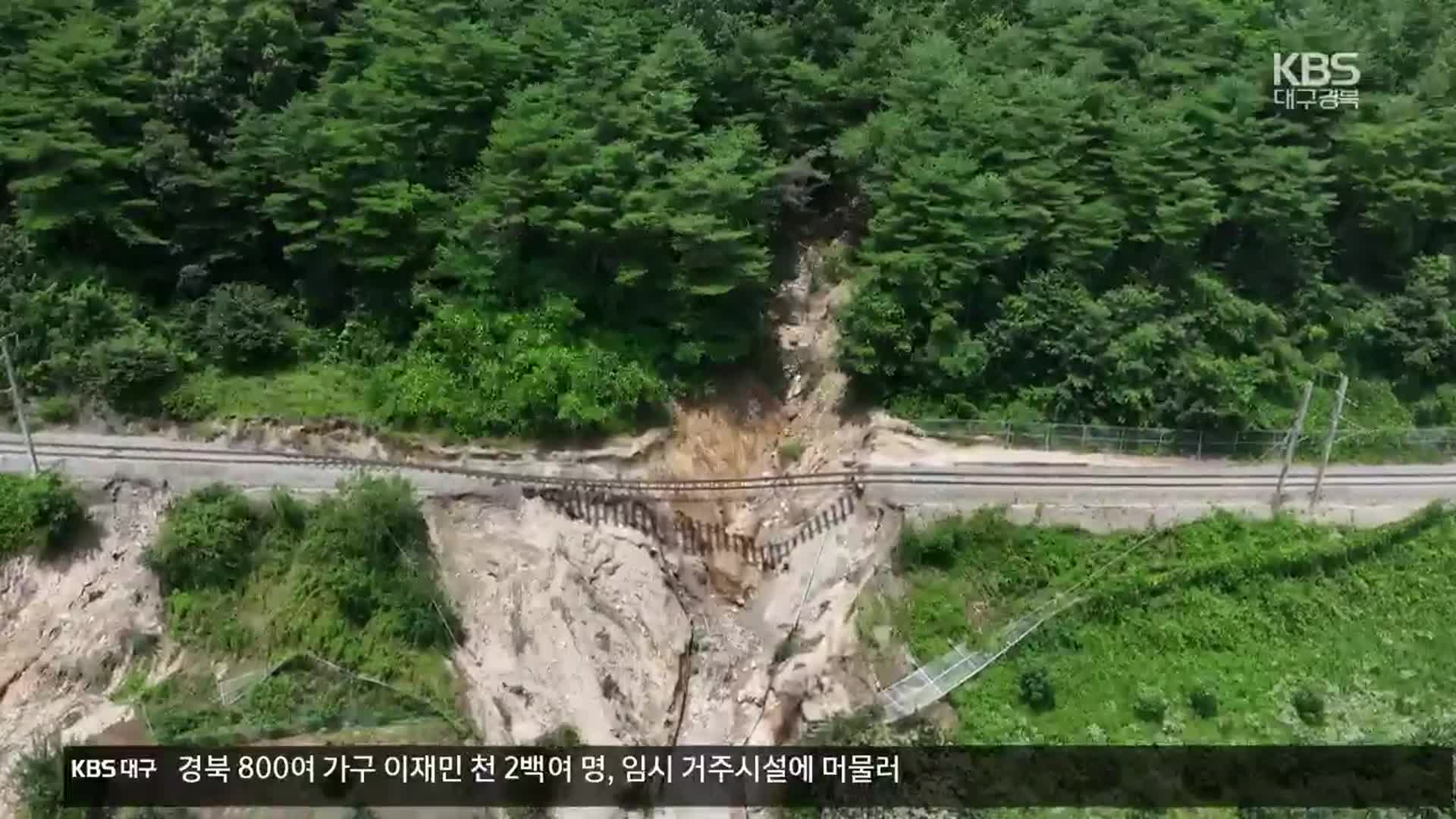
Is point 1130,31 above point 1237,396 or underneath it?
above

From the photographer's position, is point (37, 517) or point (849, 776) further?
point (37, 517)

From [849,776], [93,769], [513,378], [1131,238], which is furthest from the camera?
[1131,238]

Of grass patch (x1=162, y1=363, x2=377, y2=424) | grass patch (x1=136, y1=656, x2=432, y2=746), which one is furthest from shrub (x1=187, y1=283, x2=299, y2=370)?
grass patch (x1=136, y1=656, x2=432, y2=746)

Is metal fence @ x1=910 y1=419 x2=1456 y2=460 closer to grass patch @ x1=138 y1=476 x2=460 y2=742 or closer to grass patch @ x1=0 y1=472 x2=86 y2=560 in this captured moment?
grass patch @ x1=138 y1=476 x2=460 y2=742

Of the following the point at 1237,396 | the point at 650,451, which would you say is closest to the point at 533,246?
the point at 650,451

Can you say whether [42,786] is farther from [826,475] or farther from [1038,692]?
[1038,692]

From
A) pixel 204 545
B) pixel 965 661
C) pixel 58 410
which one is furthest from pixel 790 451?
pixel 58 410

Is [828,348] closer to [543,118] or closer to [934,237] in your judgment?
[934,237]
